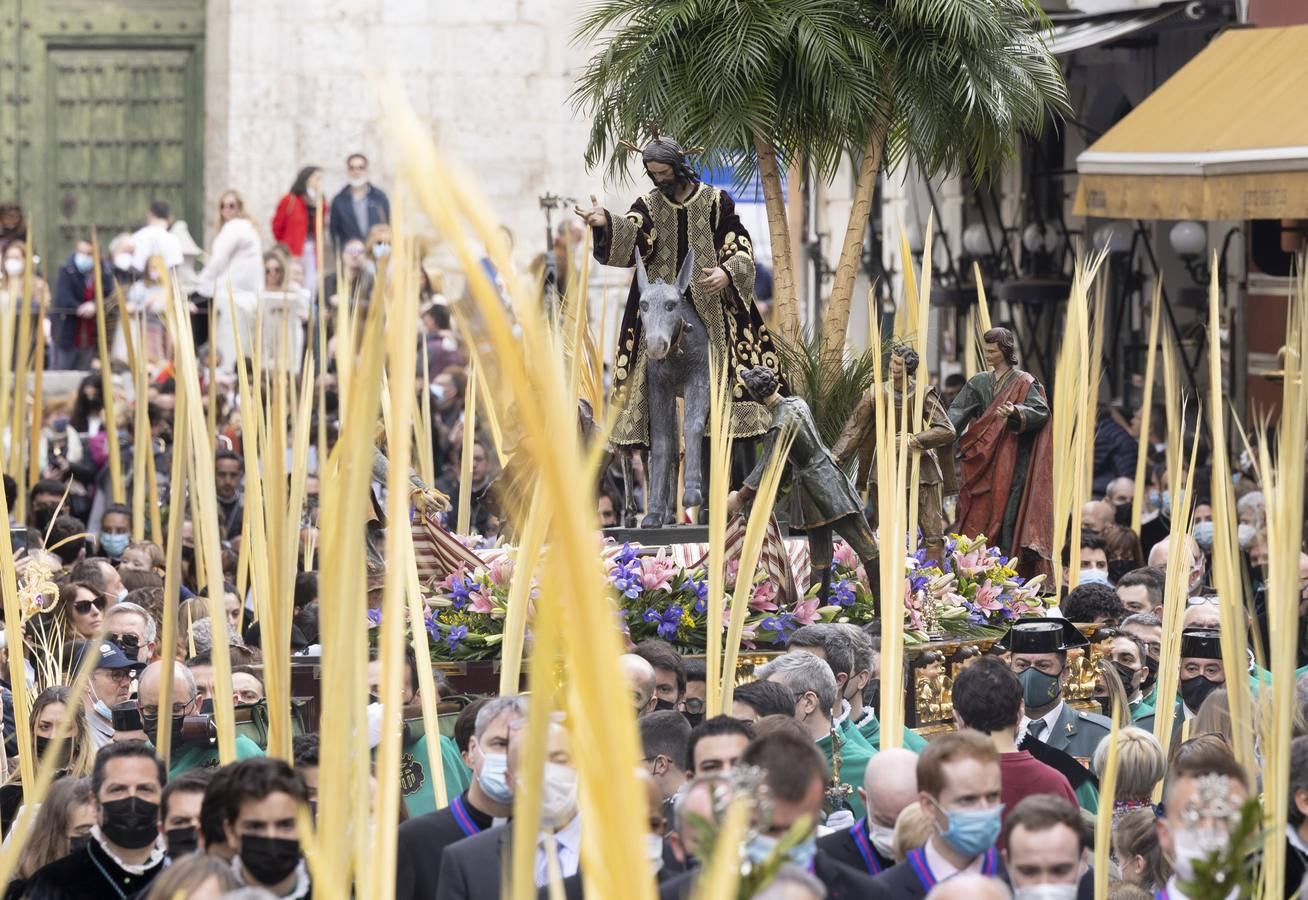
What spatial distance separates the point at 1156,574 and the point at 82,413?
26.8 ft

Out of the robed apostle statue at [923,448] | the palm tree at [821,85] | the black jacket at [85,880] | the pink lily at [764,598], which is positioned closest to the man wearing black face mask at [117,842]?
the black jacket at [85,880]

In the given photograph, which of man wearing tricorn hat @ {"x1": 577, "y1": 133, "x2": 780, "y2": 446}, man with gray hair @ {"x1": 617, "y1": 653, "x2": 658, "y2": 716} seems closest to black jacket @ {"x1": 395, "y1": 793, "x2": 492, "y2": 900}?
man with gray hair @ {"x1": 617, "y1": 653, "x2": 658, "y2": 716}

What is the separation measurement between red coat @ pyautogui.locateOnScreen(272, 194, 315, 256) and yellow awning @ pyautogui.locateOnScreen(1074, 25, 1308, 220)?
668 centimetres

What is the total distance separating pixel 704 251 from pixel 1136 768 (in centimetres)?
522

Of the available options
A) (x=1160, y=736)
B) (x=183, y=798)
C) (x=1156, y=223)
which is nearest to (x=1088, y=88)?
(x=1156, y=223)

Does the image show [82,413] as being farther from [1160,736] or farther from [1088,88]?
[1160,736]

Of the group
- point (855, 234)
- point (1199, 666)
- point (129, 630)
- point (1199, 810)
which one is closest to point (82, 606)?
point (129, 630)

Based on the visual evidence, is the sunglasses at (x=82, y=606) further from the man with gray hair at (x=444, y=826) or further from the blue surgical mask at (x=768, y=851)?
the blue surgical mask at (x=768, y=851)

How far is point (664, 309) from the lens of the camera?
1117 cm

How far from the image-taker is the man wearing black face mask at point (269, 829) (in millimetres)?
4754

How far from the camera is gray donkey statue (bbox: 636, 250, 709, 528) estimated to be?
36.7ft

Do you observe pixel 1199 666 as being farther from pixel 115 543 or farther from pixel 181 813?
pixel 115 543

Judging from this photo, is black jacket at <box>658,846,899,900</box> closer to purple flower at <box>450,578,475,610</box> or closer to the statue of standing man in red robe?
purple flower at <box>450,578,475,610</box>

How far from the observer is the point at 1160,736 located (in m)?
7.12
